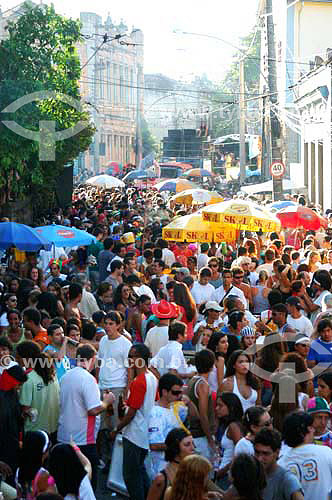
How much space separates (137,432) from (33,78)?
52.6ft

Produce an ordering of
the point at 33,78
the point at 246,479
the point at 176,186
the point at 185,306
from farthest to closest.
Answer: the point at 176,186 → the point at 33,78 → the point at 185,306 → the point at 246,479

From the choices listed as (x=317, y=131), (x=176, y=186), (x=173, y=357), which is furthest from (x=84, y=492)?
(x=317, y=131)

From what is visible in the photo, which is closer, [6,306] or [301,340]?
[301,340]

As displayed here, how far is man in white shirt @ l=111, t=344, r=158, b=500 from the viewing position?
26.4 ft

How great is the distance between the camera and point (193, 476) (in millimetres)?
5375

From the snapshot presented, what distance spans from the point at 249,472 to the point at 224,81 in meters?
106

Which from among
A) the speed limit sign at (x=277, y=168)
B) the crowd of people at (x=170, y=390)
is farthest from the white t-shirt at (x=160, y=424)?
the speed limit sign at (x=277, y=168)

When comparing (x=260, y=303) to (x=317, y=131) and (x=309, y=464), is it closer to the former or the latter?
(x=309, y=464)

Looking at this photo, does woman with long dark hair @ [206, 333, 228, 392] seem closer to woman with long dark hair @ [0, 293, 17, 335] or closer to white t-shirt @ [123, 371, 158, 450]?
white t-shirt @ [123, 371, 158, 450]

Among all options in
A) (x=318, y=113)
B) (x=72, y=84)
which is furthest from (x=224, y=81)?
(x=72, y=84)

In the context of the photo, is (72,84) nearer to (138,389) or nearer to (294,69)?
(138,389)

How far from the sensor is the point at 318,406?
283 inches

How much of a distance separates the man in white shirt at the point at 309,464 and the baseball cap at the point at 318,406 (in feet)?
2.39

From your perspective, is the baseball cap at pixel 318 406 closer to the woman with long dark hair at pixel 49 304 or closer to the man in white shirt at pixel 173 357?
the man in white shirt at pixel 173 357
